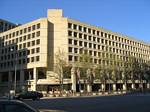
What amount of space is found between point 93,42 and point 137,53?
37.4 meters

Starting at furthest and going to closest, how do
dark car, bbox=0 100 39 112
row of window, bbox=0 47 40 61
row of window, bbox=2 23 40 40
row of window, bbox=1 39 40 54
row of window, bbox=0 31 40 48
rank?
row of window, bbox=2 23 40 40, row of window, bbox=0 31 40 48, row of window, bbox=1 39 40 54, row of window, bbox=0 47 40 61, dark car, bbox=0 100 39 112

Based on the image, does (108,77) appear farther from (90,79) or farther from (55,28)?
(55,28)

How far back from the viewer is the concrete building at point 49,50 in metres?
95.0

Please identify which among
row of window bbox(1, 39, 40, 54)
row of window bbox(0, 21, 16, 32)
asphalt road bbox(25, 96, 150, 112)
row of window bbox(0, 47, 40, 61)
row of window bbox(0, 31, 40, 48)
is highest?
row of window bbox(0, 21, 16, 32)

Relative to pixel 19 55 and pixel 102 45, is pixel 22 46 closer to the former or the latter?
pixel 19 55

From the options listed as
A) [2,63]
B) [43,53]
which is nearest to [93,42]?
[43,53]

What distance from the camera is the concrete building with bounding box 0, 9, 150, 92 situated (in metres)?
95.0

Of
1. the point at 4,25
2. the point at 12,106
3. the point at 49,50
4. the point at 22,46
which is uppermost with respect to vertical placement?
the point at 4,25

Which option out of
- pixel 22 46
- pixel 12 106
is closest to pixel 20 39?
pixel 22 46

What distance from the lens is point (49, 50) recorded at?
96.5m

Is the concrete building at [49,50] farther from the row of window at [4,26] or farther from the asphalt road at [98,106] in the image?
the asphalt road at [98,106]

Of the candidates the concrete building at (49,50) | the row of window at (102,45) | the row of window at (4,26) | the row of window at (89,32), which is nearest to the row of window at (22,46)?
the concrete building at (49,50)

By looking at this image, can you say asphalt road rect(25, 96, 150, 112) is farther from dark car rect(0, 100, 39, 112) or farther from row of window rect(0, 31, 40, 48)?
row of window rect(0, 31, 40, 48)

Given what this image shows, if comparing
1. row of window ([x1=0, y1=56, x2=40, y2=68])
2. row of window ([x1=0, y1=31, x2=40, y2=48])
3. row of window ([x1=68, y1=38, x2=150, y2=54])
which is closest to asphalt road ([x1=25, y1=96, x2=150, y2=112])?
row of window ([x1=0, y1=56, x2=40, y2=68])
